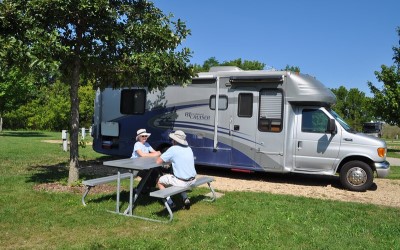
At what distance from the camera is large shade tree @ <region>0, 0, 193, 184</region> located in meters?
7.37

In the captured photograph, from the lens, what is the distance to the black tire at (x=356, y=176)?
980 cm

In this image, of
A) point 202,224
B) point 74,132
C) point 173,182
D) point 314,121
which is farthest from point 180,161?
point 314,121

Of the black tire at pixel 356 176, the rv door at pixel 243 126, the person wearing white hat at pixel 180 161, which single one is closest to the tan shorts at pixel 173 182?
the person wearing white hat at pixel 180 161

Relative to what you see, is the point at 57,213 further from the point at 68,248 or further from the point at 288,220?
the point at 288,220

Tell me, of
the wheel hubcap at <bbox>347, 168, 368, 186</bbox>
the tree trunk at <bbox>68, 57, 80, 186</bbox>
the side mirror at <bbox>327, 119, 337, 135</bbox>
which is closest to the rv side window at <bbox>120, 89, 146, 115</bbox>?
the tree trunk at <bbox>68, 57, 80, 186</bbox>

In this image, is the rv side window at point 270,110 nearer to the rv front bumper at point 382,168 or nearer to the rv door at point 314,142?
the rv door at point 314,142

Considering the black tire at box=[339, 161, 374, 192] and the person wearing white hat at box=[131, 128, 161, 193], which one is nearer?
the person wearing white hat at box=[131, 128, 161, 193]

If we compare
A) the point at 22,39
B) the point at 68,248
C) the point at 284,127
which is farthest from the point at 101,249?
the point at 284,127

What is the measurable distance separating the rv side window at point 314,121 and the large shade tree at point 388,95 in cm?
1538

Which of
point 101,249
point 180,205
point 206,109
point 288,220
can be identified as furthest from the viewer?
point 206,109

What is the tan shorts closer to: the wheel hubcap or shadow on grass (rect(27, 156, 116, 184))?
shadow on grass (rect(27, 156, 116, 184))

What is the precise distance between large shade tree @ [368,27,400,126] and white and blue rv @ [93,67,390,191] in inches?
588

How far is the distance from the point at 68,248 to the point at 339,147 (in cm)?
713

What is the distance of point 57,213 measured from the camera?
6582 millimetres
